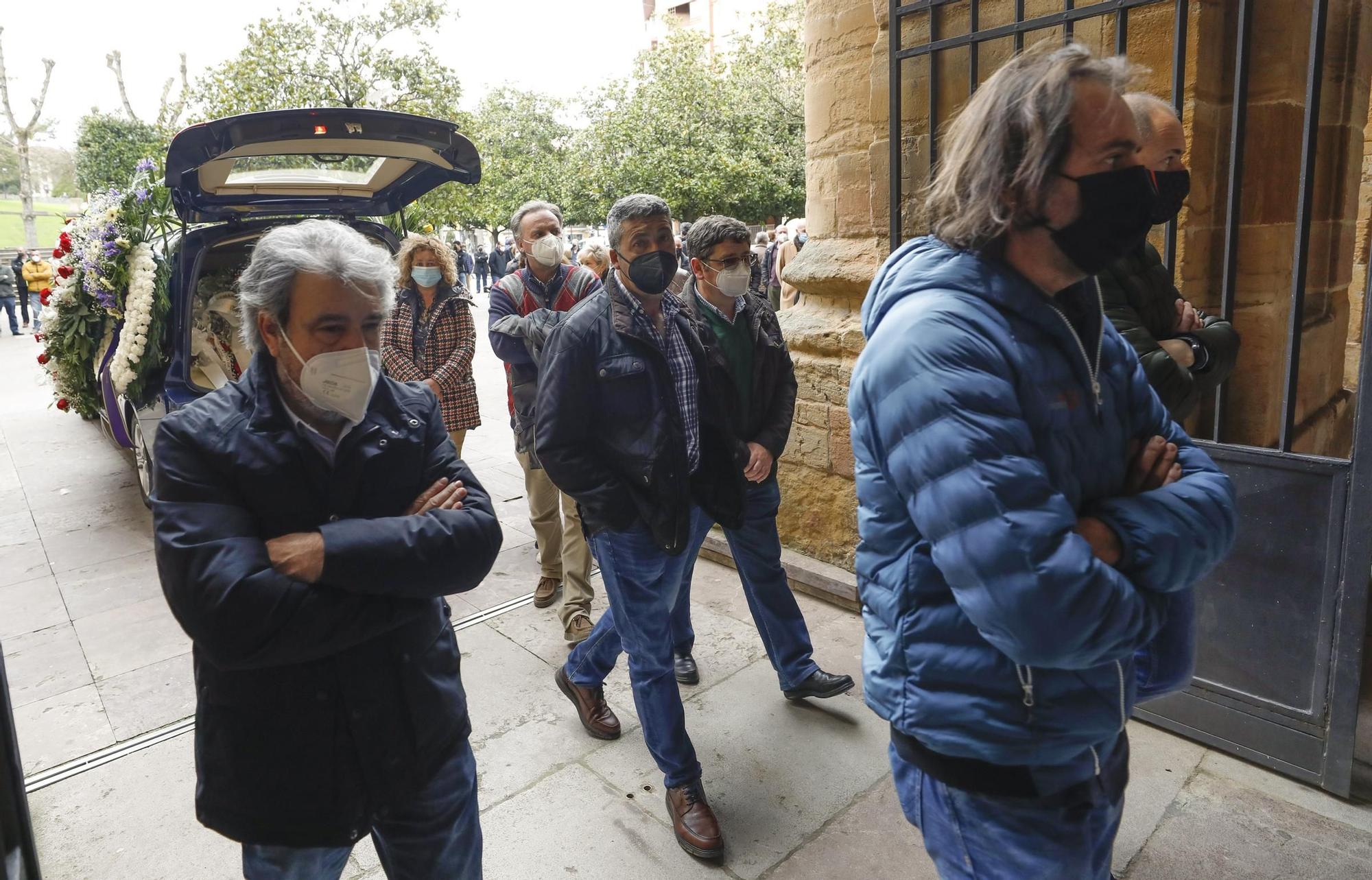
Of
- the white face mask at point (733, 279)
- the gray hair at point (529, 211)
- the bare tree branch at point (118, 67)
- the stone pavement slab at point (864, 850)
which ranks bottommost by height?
the stone pavement slab at point (864, 850)

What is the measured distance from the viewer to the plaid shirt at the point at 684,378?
9.66ft

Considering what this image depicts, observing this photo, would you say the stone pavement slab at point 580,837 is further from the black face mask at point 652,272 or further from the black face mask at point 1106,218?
the black face mask at point 1106,218

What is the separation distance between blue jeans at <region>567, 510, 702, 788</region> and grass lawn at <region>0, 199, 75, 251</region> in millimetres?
51370

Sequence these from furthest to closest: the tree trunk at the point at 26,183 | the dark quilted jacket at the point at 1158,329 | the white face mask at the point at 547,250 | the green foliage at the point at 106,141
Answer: the tree trunk at the point at 26,183 → the green foliage at the point at 106,141 → the white face mask at the point at 547,250 → the dark quilted jacket at the point at 1158,329

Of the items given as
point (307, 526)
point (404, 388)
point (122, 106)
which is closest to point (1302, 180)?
point (404, 388)

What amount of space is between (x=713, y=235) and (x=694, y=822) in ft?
6.76

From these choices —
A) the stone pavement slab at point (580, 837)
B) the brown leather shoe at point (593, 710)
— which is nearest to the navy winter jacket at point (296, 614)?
the stone pavement slab at point (580, 837)

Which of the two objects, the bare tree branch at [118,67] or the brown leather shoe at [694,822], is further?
the bare tree branch at [118,67]

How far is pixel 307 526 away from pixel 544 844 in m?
1.54

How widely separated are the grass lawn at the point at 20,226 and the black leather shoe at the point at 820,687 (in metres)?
51.4

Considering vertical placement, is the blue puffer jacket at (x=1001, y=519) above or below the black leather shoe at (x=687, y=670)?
above

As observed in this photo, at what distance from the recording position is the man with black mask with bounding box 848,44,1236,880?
1.27 m

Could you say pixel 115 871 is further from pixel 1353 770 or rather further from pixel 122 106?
pixel 122 106

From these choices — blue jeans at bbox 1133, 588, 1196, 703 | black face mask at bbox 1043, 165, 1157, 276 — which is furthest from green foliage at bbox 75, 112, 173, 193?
blue jeans at bbox 1133, 588, 1196, 703
